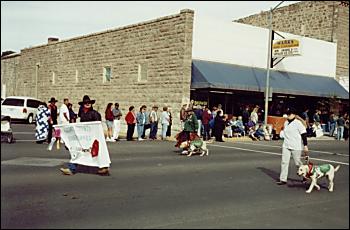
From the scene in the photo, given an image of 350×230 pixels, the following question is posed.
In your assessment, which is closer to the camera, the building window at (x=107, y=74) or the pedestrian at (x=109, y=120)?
the pedestrian at (x=109, y=120)

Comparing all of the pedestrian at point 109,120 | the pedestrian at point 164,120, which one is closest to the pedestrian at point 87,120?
the pedestrian at point 109,120

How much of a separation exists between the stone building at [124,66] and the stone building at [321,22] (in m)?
12.2

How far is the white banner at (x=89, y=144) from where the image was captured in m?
9.55

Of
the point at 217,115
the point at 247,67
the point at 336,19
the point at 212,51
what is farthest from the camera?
the point at 336,19

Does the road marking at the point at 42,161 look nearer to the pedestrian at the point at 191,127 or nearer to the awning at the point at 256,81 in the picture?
the pedestrian at the point at 191,127

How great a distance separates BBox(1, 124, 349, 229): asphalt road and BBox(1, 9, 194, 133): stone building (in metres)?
12.0

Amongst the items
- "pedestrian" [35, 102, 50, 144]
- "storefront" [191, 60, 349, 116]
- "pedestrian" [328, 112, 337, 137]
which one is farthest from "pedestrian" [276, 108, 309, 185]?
"pedestrian" [328, 112, 337, 137]

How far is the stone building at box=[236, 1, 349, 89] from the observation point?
31.5m

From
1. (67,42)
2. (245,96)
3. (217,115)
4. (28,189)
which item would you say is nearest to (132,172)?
(28,189)

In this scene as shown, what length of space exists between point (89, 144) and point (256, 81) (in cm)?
1748

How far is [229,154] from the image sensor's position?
15.3 metres

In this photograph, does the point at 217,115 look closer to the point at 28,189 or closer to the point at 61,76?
the point at 28,189

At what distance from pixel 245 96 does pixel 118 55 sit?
26.3 ft

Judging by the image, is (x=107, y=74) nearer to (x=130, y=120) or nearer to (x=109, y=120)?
(x=130, y=120)
